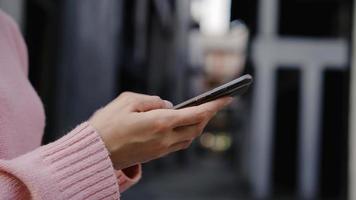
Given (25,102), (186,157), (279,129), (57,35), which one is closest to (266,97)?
(279,129)

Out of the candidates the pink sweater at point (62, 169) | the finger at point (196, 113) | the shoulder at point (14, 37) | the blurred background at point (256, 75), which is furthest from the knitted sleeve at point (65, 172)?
the blurred background at point (256, 75)

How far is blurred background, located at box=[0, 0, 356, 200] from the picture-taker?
188 inches

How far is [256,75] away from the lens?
9992 millimetres

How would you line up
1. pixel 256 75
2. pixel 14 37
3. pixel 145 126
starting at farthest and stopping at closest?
pixel 256 75, pixel 14 37, pixel 145 126

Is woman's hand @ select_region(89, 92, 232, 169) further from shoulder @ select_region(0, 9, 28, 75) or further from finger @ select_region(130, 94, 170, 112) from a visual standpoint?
shoulder @ select_region(0, 9, 28, 75)

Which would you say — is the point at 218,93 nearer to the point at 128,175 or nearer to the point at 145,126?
the point at 145,126

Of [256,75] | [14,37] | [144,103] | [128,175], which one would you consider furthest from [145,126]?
[256,75]

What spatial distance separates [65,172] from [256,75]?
9218 millimetres

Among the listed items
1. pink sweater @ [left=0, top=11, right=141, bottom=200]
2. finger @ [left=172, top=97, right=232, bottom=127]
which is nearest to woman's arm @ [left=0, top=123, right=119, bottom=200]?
pink sweater @ [left=0, top=11, right=141, bottom=200]

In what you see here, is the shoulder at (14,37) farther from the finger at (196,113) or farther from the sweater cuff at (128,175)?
the finger at (196,113)

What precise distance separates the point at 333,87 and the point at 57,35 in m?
6.37

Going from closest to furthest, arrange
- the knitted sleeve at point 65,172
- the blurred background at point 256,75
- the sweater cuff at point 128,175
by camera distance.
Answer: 1. the knitted sleeve at point 65,172
2. the sweater cuff at point 128,175
3. the blurred background at point 256,75

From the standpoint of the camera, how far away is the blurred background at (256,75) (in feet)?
15.6

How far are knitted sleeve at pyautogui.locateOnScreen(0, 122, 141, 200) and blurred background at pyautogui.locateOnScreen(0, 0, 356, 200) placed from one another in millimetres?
2459
